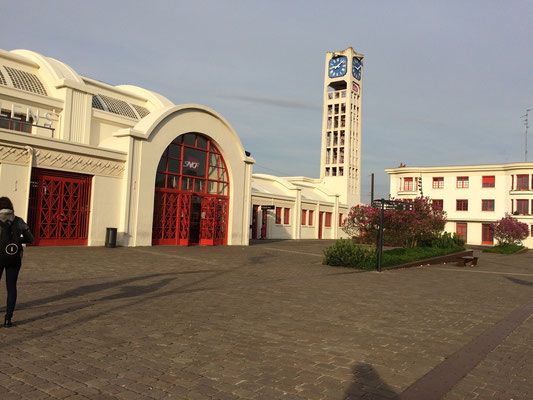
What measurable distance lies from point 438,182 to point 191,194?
41864 mm

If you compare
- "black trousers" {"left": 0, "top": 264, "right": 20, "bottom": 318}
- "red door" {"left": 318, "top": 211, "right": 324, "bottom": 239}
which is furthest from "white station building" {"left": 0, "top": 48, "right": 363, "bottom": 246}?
"red door" {"left": 318, "top": 211, "right": 324, "bottom": 239}

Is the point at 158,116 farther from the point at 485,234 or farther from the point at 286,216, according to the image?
the point at 485,234

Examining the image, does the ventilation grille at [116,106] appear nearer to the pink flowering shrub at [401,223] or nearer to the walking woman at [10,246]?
the pink flowering shrub at [401,223]

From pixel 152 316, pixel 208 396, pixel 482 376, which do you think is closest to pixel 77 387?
pixel 208 396

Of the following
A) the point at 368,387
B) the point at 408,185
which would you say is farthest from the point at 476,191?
the point at 368,387

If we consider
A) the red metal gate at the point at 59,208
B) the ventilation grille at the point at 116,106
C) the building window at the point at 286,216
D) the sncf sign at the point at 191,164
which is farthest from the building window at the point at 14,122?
the building window at the point at 286,216

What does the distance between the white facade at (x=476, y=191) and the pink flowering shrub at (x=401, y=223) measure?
108 feet

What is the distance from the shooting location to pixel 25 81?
2298 cm

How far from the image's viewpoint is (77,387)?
4109 mm

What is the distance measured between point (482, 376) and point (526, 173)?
5384 cm

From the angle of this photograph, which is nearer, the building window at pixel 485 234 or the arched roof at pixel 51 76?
the arched roof at pixel 51 76

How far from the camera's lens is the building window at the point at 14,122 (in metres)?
20.5

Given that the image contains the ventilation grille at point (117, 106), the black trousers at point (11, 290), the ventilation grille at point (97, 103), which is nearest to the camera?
the black trousers at point (11, 290)

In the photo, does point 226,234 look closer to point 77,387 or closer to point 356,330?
point 356,330
